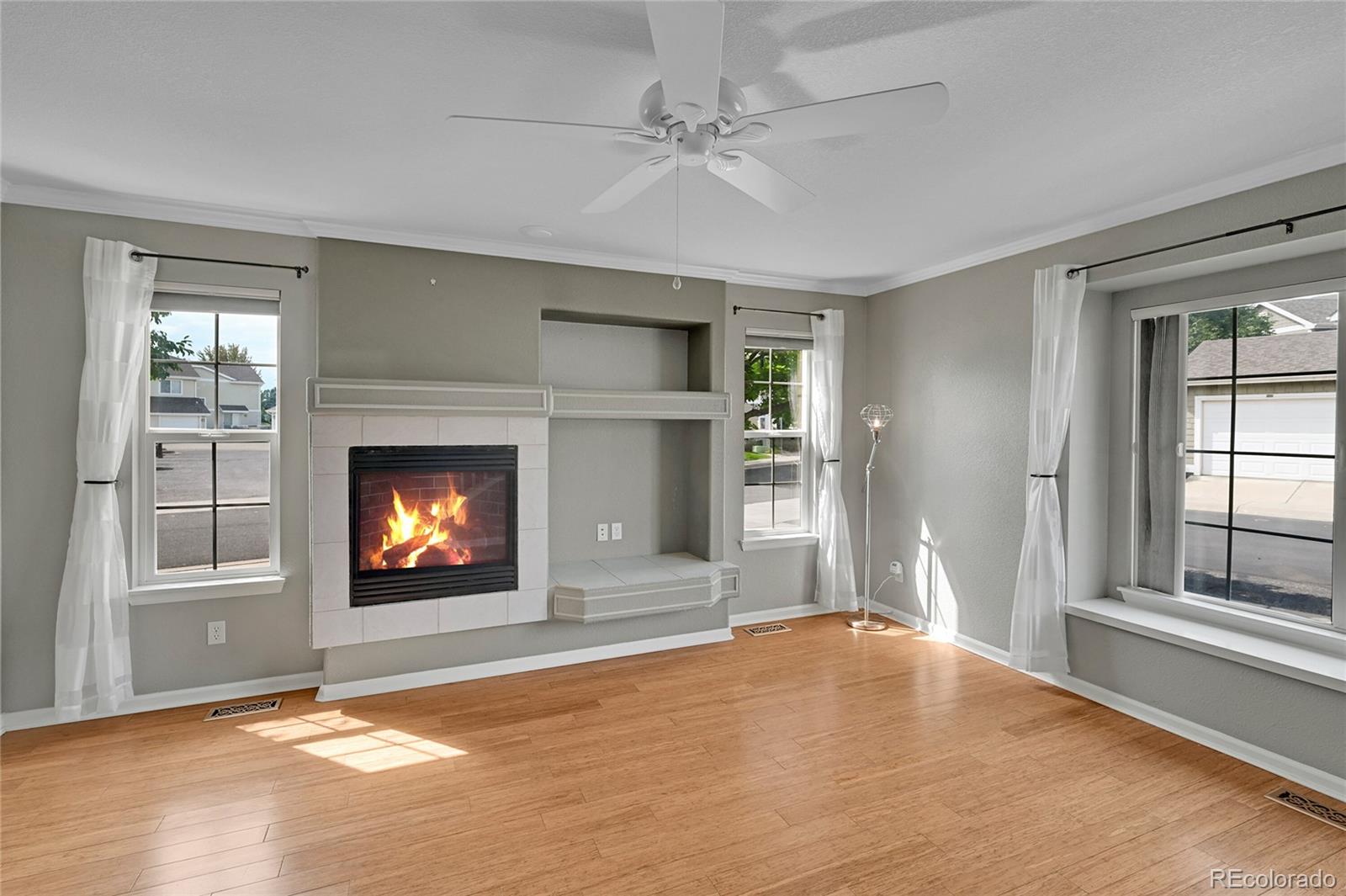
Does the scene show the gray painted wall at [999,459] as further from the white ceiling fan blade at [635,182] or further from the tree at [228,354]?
the tree at [228,354]

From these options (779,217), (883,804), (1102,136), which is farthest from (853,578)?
(1102,136)

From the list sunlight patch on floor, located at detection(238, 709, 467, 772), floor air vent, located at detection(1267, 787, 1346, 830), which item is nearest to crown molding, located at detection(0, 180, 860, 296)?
sunlight patch on floor, located at detection(238, 709, 467, 772)

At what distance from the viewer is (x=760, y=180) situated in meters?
2.21

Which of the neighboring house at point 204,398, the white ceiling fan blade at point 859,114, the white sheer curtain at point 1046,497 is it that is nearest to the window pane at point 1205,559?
the white sheer curtain at point 1046,497

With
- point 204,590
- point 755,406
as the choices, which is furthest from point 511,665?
point 755,406

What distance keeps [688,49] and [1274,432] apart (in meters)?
3.41

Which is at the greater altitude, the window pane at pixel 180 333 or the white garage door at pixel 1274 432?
the window pane at pixel 180 333

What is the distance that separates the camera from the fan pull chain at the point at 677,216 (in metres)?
2.86

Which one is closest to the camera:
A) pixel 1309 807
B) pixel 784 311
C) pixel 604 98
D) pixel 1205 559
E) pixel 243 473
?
pixel 604 98

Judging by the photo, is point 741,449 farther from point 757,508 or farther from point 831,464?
point 831,464

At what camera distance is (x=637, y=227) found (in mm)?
3600

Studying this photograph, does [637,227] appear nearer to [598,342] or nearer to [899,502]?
[598,342]

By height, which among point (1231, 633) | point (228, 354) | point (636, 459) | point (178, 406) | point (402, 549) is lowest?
point (1231, 633)

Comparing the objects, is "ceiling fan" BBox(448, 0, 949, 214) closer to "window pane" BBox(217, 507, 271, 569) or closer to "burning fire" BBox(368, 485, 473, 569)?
"burning fire" BBox(368, 485, 473, 569)
